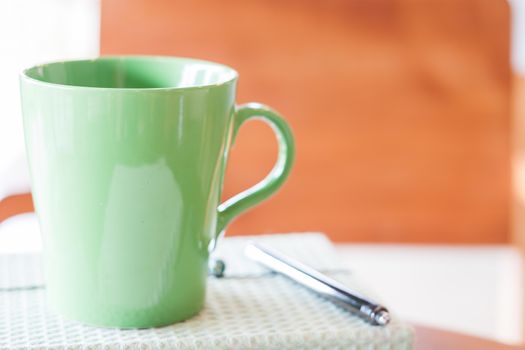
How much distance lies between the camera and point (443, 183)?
1.34m

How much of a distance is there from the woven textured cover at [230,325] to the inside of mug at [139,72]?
12 centimetres

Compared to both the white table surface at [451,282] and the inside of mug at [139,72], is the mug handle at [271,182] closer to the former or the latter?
the inside of mug at [139,72]

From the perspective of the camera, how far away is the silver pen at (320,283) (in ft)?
1.58

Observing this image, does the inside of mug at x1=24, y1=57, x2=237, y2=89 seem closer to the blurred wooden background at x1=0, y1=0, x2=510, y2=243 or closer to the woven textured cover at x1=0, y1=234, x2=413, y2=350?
the woven textured cover at x1=0, y1=234, x2=413, y2=350

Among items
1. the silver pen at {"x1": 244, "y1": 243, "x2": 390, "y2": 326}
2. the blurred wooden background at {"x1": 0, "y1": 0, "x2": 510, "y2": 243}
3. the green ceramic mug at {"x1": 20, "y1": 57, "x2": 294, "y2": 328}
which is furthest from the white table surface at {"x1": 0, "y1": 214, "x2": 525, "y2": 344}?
the green ceramic mug at {"x1": 20, "y1": 57, "x2": 294, "y2": 328}

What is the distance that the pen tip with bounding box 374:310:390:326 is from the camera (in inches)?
18.7

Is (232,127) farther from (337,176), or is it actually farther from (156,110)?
(337,176)

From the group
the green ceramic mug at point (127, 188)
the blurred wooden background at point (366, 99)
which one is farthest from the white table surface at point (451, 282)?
the green ceramic mug at point (127, 188)

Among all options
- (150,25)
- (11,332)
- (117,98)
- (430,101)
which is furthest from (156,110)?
(430,101)

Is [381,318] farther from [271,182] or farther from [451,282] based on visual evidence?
[451,282]

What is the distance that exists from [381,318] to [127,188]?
15cm

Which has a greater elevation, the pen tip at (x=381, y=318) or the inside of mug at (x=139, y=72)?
the inside of mug at (x=139, y=72)

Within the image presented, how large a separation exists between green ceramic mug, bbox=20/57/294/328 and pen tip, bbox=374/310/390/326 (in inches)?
3.8

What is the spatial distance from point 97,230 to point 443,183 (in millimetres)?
955
